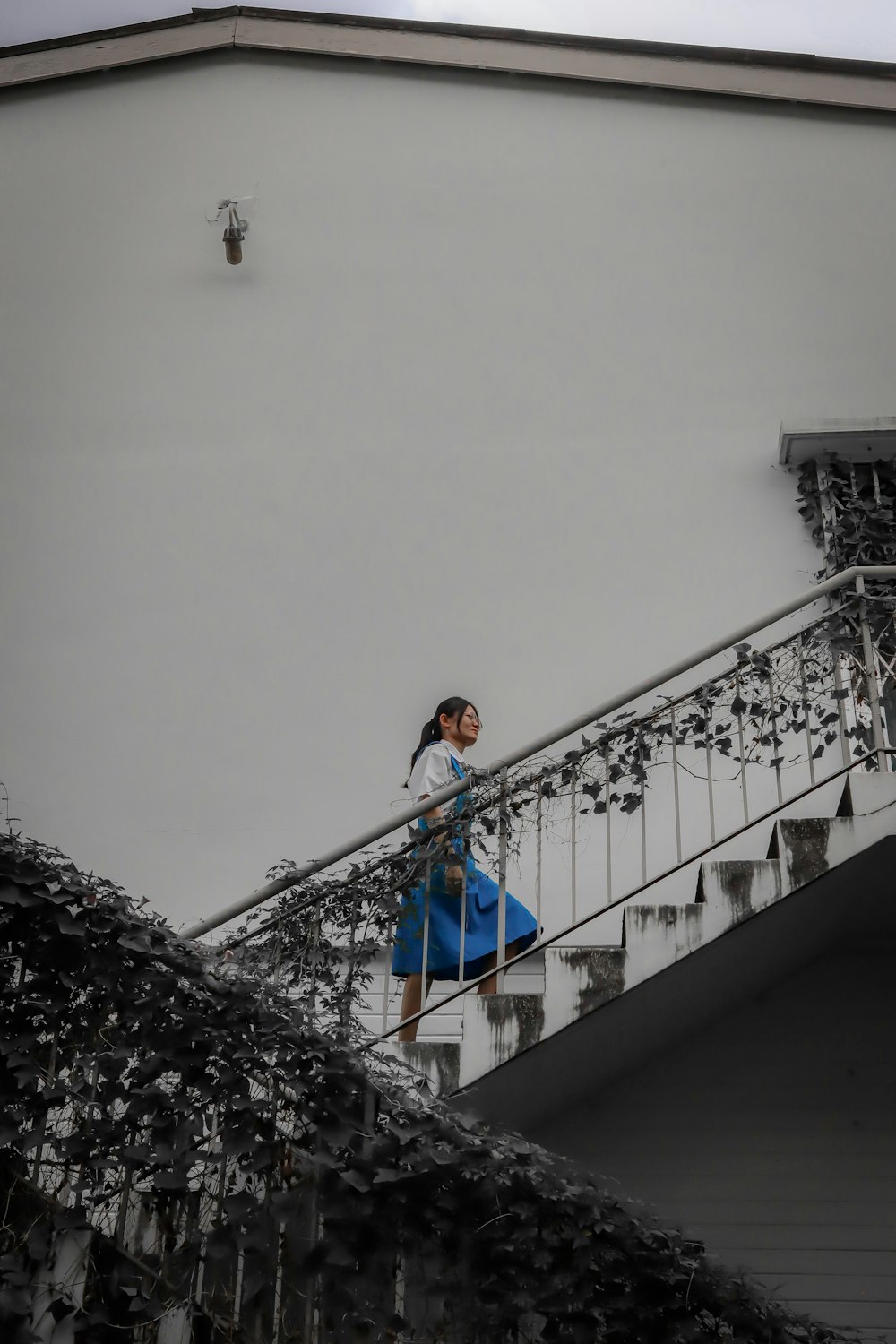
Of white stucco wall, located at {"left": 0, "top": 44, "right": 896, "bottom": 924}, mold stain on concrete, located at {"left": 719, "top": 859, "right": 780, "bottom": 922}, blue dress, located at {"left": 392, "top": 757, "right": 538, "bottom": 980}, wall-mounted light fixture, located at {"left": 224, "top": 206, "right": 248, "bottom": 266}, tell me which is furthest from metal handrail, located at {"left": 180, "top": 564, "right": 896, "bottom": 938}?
wall-mounted light fixture, located at {"left": 224, "top": 206, "right": 248, "bottom": 266}

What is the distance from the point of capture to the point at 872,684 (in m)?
5.80

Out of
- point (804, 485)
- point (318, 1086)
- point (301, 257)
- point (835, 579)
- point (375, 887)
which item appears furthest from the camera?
point (301, 257)

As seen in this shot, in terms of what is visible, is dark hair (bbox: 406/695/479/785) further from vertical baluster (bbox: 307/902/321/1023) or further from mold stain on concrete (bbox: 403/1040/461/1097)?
mold stain on concrete (bbox: 403/1040/461/1097)

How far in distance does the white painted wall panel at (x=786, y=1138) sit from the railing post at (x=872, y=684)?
150 cm

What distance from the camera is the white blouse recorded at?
19.3ft

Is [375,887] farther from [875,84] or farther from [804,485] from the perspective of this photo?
[875,84]

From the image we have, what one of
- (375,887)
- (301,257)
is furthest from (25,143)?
(375,887)

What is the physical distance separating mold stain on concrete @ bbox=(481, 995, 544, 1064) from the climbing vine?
0.62m

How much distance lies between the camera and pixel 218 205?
9.22m

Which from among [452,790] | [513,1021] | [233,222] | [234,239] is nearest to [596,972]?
[513,1021]

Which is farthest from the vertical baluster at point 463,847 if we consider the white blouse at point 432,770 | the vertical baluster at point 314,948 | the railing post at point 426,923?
the vertical baluster at point 314,948

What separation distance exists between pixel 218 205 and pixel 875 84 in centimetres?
454

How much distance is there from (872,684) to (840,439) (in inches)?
106

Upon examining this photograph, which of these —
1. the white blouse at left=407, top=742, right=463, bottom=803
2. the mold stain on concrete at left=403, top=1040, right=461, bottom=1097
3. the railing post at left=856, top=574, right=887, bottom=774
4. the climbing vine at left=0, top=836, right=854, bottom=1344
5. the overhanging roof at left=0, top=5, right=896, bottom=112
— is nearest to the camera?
the climbing vine at left=0, top=836, right=854, bottom=1344
